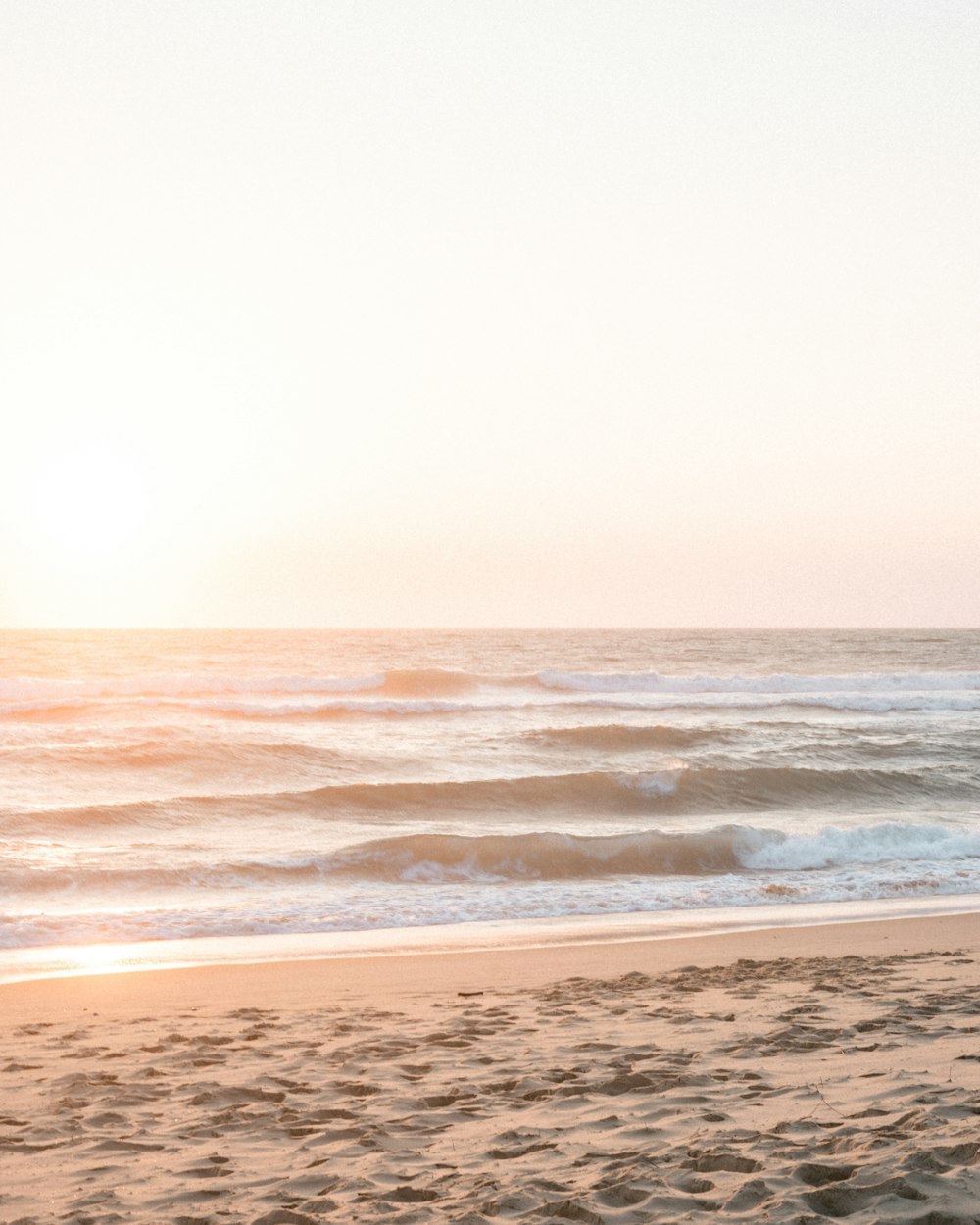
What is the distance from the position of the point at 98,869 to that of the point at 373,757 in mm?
11091

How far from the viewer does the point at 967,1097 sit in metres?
4.53

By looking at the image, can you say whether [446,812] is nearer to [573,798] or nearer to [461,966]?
[573,798]

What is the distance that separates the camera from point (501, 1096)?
4.97m

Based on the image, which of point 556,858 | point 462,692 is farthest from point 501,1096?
point 462,692

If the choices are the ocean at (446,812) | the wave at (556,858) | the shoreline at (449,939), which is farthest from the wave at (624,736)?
the shoreline at (449,939)

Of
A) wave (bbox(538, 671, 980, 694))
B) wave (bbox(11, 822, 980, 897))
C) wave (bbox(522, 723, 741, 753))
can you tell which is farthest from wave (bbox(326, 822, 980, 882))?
wave (bbox(538, 671, 980, 694))

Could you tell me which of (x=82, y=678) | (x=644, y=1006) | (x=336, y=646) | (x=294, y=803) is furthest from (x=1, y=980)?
(x=336, y=646)

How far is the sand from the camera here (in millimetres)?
3801

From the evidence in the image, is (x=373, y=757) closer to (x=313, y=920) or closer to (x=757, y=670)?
(x=313, y=920)

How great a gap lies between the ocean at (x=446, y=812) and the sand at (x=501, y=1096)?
93.8 inches

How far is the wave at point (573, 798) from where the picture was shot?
1645cm

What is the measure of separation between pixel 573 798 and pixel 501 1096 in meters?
14.5

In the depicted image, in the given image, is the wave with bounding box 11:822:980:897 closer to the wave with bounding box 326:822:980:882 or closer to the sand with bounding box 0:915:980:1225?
the wave with bounding box 326:822:980:882

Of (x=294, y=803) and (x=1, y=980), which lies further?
(x=294, y=803)
